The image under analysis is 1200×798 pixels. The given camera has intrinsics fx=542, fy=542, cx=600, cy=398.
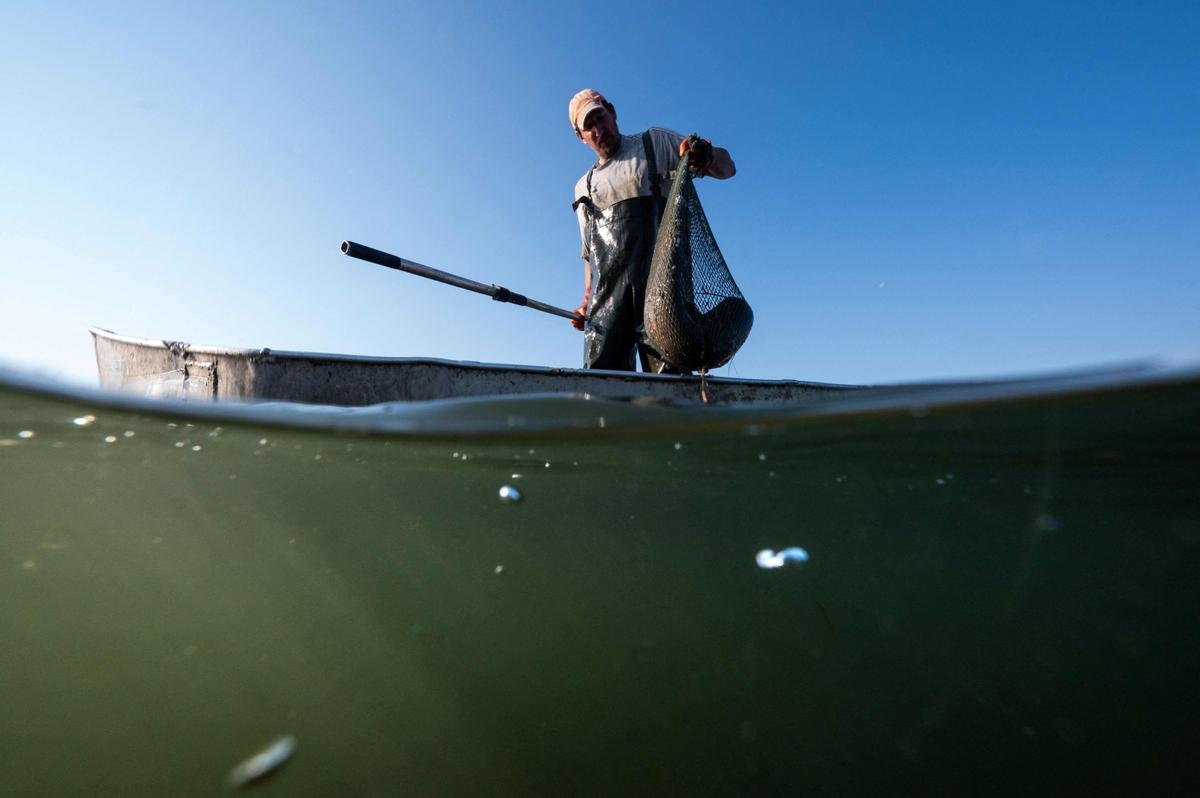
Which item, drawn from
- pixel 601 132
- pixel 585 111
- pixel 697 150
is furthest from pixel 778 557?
pixel 585 111

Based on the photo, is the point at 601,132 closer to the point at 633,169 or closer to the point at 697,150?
the point at 633,169

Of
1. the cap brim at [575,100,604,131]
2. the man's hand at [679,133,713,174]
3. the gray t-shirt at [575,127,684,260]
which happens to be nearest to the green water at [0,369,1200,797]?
the man's hand at [679,133,713,174]

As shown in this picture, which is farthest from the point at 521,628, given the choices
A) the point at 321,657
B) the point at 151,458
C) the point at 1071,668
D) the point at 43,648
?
the point at 1071,668

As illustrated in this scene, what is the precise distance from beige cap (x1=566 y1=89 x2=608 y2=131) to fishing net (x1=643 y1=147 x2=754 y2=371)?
1894mm

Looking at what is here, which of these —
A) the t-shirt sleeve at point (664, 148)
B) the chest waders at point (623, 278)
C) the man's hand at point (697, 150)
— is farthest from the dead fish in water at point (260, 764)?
the t-shirt sleeve at point (664, 148)

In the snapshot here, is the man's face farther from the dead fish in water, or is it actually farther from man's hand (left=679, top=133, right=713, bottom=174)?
the dead fish in water

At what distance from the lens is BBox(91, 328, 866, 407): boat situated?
3996mm

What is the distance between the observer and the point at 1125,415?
10.1ft

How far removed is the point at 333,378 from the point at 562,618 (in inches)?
114

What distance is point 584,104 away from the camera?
21.7 ft

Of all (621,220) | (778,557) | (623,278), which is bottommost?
(778,557)

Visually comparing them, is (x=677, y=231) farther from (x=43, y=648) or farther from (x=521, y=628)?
(x=43, y=648)

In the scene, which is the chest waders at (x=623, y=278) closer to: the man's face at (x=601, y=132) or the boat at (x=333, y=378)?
the man's face at (x=601, y=132)

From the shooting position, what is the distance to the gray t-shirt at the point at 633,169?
6.52 m
